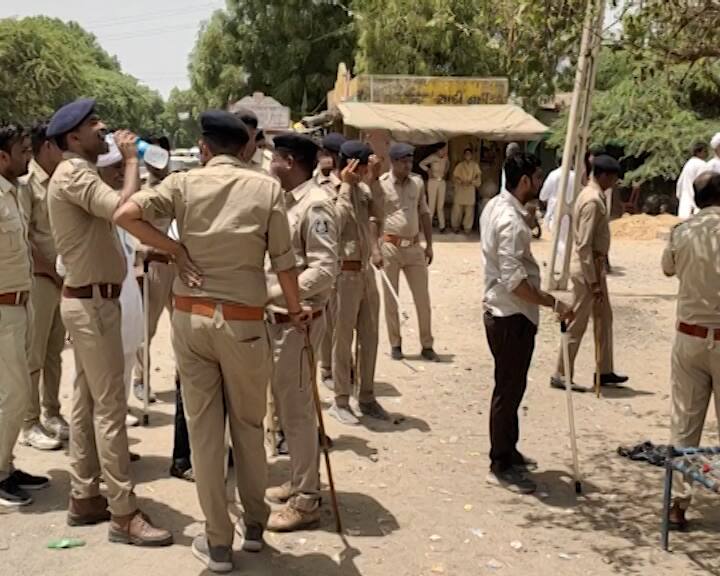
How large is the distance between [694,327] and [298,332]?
218cm

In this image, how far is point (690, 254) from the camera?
16.5ft

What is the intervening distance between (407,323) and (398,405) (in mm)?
3061

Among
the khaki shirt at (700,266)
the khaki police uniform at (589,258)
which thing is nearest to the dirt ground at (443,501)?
the khaki police uniform at (589,258)

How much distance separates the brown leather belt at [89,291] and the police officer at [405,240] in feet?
14.0

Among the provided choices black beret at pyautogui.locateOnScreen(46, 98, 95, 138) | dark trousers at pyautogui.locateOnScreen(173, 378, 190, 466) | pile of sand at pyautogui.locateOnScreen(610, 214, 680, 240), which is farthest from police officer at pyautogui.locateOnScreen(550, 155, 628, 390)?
pile of sand at pyautogui.locateOnScreen(610, 214, 680, 240)

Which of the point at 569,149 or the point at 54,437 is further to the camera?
the point at 569,149

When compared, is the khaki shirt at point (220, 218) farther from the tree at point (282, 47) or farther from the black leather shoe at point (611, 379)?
the tree at point (282, 47)

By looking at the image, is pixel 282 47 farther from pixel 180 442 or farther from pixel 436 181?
pixel 180 442

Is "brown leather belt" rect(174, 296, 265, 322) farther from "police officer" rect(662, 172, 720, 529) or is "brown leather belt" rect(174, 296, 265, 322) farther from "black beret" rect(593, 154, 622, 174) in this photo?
"black beret" rect(593, 154, 622, 174)

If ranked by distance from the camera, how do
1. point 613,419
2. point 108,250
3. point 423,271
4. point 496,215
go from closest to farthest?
point 108,250 → point 496,215 → point 613,419 → point 423,271

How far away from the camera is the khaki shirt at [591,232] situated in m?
7.68

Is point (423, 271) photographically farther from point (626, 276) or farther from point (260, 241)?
point (626, 276)

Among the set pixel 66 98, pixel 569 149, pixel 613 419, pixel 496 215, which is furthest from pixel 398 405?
pixel 66 98

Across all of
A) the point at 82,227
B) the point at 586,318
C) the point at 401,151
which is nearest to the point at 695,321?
the point at 586,318
